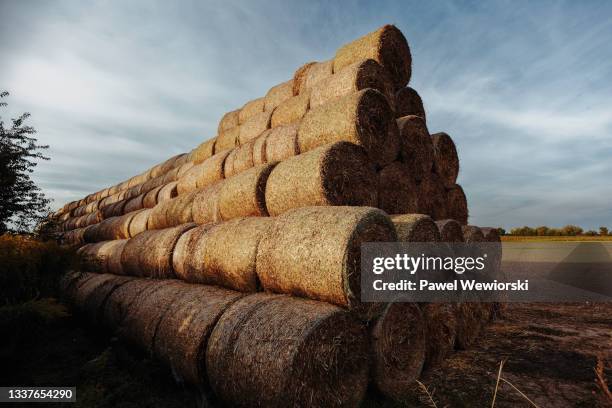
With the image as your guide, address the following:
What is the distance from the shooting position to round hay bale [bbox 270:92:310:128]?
6.40 meters

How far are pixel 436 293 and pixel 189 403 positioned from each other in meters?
3.04

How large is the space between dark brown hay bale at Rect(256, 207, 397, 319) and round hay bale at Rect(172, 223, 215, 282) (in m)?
2.02

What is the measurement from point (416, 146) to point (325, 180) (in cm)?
226

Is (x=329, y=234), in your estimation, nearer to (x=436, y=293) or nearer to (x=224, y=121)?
(x=436, y=293)

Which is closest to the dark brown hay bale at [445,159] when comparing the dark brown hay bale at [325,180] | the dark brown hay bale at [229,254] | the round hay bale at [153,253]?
the dark brown hay bale at [325,180]

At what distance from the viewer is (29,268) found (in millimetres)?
4633

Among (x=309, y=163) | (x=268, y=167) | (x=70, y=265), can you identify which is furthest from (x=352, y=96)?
(x=70, y=265)

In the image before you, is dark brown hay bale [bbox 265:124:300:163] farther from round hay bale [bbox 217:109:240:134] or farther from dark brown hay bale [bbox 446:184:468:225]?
dark brown hay bale [bbox 446:184:468:225]

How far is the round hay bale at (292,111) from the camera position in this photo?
640 centimetres

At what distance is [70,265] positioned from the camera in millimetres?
5238

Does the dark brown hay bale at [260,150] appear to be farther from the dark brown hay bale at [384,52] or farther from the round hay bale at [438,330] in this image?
the round hay bale at [438,330]

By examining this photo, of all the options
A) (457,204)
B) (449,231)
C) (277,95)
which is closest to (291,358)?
(449,231)

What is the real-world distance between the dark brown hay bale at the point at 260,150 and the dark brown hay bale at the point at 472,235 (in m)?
3.57

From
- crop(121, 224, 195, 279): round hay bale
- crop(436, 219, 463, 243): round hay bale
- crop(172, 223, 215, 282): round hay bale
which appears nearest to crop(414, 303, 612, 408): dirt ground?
crop(436, 219, 463, 243): round hay bale
